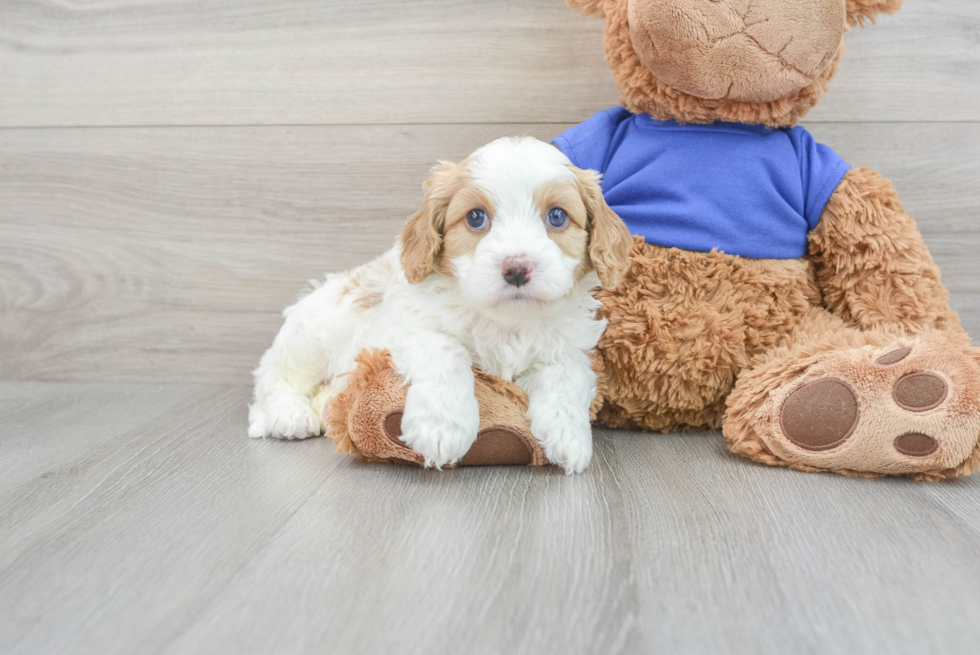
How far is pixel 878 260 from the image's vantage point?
1479 mm

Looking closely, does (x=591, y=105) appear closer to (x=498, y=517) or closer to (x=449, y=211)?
(x=449, y=211)

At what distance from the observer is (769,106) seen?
1.46 meters

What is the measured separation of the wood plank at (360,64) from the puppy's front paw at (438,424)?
3.01 feet

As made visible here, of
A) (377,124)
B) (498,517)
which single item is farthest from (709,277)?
(377,124)

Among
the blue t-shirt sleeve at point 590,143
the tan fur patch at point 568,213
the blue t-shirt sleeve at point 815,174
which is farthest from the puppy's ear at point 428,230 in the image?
the blue t-shirt sleeve at point 815,174

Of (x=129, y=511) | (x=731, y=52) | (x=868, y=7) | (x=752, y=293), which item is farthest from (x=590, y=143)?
(x=129, y=511)

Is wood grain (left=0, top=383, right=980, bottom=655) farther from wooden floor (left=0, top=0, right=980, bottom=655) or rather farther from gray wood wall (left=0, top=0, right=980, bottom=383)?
gray wood wall (left=0, top=0, right=980, bottom=383)

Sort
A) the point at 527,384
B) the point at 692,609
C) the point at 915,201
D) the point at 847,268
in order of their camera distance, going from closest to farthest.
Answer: the point at 692,609 < the point at 527,384 < the point at 847,268 < the point at 915,201

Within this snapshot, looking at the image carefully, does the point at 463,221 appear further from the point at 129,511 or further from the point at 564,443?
the point at 129,511

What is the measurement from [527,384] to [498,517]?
355 mm

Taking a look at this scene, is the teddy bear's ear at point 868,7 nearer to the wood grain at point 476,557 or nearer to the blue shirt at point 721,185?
the blue shirt at point 721,185

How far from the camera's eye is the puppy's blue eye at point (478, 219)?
4.16ft

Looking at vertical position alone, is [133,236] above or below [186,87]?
below

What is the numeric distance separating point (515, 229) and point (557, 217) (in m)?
0.09
